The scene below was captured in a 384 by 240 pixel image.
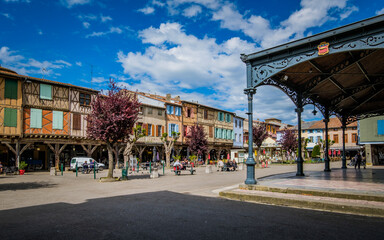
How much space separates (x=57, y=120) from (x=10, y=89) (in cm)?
465

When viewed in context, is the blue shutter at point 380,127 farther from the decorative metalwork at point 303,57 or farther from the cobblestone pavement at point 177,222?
the cobblestone pavement at point 177,222

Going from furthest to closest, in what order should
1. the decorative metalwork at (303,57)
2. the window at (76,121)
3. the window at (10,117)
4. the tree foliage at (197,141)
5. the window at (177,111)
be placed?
1. the window at (177,111)
2. the tree foliage at (197,141)
3. the window at (76,121)
4. the window at (10,117)
5. the decorative metalwork at (303,57)

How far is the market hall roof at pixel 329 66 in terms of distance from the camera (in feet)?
25.5

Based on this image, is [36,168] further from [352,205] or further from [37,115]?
[352,205]

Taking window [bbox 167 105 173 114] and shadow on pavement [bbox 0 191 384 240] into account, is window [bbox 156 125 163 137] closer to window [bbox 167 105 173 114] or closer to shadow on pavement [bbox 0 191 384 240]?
window [bbox 167 105 173 114]

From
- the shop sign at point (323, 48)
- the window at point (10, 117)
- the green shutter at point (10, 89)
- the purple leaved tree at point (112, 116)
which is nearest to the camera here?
the shop sign at point (323, 48)

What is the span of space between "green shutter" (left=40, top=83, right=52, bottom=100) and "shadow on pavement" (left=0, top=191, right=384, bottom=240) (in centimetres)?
2072

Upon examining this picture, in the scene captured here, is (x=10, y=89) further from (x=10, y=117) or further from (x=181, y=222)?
(x=181, y=222)

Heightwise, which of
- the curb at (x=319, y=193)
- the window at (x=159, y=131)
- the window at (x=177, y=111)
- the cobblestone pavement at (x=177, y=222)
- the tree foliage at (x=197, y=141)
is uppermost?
the window at (x=177, y=111)

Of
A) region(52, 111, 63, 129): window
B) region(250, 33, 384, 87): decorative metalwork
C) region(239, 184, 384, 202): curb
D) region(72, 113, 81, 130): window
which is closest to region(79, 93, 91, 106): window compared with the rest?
region(72, 113, 81, 130): window

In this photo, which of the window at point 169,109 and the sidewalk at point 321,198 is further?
the window at point 169,109

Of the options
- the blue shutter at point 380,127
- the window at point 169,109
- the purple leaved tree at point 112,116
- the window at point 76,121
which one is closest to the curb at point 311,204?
the purple leaved tree at point 112,116

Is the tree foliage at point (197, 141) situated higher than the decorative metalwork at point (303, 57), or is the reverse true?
the decorative metalwork at point (303, 57)

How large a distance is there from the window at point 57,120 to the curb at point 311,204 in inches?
876
